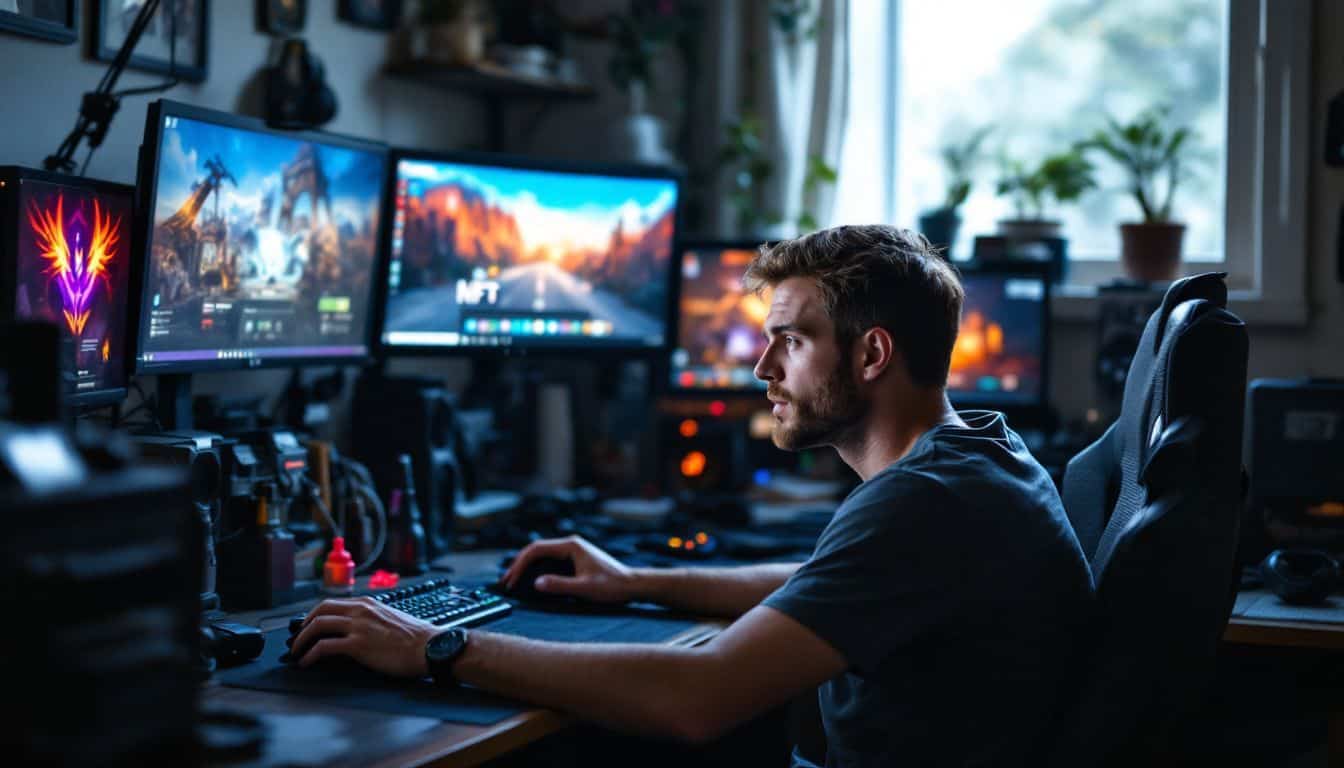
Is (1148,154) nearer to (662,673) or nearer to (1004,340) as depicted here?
(1004,340)

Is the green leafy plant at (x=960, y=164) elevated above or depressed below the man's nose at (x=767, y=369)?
above

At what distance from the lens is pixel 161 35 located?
86.6 inches

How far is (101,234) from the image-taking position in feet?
5.70

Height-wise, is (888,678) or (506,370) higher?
(506,370)

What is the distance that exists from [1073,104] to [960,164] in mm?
344

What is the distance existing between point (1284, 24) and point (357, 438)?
206 centimetres

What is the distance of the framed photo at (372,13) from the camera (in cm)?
267

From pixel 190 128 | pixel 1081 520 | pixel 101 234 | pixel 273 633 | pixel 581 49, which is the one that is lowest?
pixel 273 633

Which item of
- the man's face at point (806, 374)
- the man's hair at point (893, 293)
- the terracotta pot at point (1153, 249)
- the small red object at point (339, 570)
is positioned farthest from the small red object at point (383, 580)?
the terracotta pot at point (1153, 249)

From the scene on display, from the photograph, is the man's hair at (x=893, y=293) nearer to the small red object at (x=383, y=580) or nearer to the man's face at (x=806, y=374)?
the man's face at (x=806, y=374)

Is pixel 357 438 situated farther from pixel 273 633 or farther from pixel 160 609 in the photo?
pixel 160 609

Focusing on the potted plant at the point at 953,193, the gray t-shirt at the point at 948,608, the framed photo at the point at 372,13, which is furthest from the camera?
the potted plant at the point at 953,193

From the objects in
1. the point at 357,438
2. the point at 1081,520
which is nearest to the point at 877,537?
the point at 1081,520

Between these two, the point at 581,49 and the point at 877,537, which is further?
the point at 581,49
